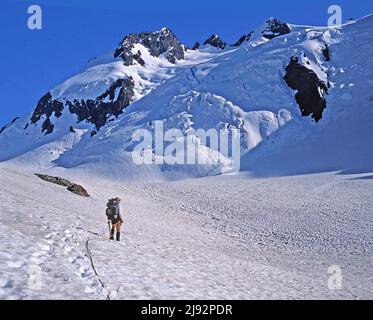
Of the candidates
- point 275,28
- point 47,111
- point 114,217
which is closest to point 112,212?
point 114,217

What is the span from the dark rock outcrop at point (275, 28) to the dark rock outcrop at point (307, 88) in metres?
82.2

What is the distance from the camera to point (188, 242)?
997 inches

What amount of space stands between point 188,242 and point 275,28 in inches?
6953

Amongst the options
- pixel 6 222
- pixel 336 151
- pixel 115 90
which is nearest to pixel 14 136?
pixel 115 90

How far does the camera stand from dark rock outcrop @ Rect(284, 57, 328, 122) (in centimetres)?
9694

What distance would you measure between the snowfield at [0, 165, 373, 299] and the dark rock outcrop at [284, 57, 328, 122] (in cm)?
4842

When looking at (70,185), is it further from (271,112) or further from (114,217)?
(271,112)

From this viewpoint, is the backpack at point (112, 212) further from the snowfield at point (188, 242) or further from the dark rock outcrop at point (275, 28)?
the dark rock outcrop at point (275, 28)

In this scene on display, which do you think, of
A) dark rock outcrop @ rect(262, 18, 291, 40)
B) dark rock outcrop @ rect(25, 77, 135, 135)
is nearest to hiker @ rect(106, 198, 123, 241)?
dark rock outcrop @ rect(25, 77, 135, 135)

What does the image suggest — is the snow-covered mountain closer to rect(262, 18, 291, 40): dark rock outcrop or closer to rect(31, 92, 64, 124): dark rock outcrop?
rect(31, 92, 64, 124): dark rock outcrop

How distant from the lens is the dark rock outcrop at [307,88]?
9694 centimetres

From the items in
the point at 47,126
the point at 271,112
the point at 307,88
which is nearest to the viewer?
the point at 271,112

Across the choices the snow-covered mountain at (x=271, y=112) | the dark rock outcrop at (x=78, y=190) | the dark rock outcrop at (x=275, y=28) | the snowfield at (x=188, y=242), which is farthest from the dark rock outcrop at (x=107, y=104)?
the dark rock outcrop at (x=78, y=190)
